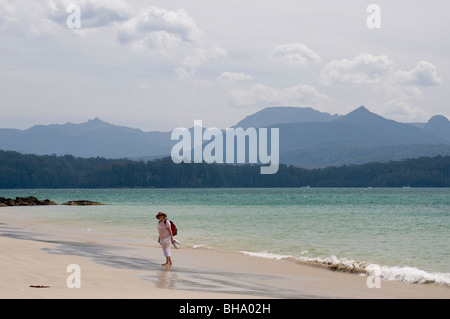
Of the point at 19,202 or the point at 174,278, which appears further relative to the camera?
the point at 19,202

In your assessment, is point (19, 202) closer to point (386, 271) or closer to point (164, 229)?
point (164, 229)

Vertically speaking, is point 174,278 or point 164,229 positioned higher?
point 164,229

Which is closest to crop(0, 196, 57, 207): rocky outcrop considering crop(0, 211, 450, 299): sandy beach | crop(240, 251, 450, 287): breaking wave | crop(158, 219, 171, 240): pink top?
crop(0, 211, 450, 299): sandy beach

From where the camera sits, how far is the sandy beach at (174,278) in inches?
571

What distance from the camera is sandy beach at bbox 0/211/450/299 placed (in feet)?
47.6

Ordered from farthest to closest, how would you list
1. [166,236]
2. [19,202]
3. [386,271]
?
[19,202], [166,236], [386,271]

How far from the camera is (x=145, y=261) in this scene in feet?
74.2

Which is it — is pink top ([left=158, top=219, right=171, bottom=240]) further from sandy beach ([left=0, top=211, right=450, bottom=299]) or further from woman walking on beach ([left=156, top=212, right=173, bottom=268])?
sandy beach ([left=0, top=211, right=450, bottom=299])

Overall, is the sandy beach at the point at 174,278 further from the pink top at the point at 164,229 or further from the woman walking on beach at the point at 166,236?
the pink top at the point at 164,229

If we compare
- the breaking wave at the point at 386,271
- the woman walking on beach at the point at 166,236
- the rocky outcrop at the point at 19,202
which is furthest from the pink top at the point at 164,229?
the rocky outcrop at the point at 19,202

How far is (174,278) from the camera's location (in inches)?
699

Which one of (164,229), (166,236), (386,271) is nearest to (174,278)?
(166,236)
